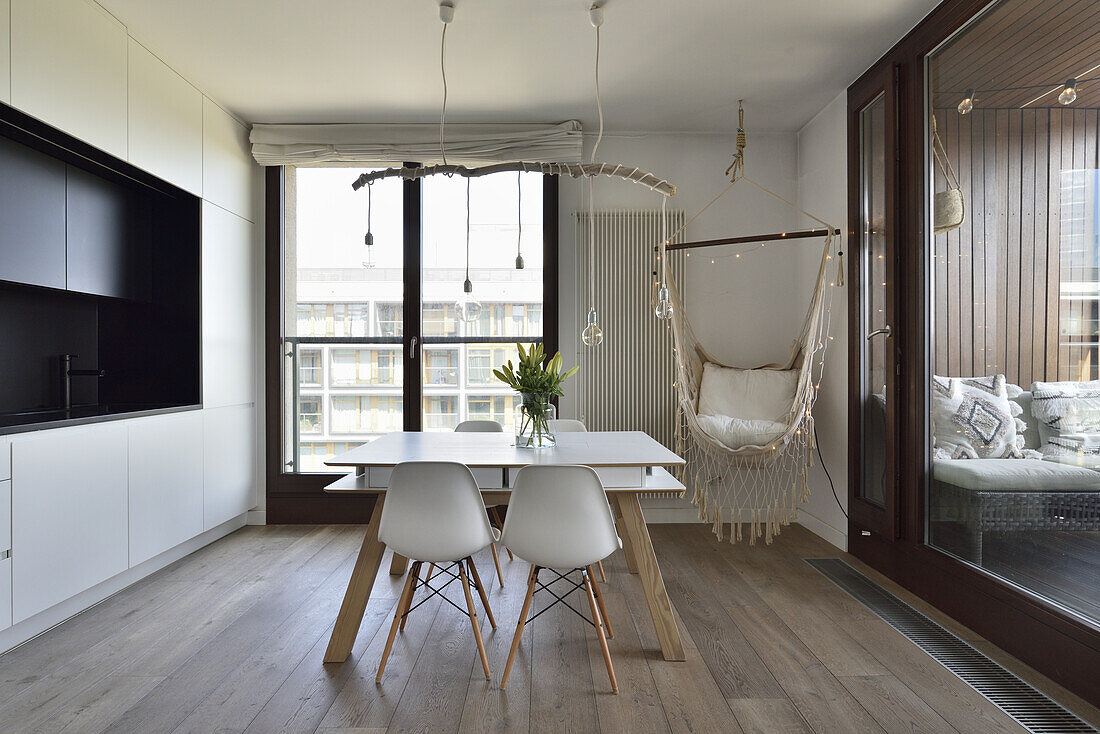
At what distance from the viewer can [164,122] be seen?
355cm

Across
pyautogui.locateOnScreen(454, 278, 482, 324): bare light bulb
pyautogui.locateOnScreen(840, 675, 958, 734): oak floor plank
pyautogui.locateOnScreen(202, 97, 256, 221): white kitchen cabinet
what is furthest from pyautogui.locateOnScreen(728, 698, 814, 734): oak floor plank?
pyautogui.locateOnScreen(202, 97, 256, 221): white kitchen cabinet

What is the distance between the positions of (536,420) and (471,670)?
1.04m

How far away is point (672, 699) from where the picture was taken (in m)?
2.14

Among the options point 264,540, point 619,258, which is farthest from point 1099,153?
point 264,540

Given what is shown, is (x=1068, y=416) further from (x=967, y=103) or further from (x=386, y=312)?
(x=386, y=312)

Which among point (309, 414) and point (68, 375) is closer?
point (68, 375)

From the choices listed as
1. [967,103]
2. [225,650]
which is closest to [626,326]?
[967,103]

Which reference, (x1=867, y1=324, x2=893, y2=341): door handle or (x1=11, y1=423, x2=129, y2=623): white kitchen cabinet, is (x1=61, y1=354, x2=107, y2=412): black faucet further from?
(x1=867, y1=324, x2=893, y2=341): door handle

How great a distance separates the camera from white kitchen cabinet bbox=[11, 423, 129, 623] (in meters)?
2.53

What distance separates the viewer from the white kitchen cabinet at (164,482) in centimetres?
324

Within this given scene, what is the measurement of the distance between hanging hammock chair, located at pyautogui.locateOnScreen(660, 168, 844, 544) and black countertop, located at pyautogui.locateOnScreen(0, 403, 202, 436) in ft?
8.98

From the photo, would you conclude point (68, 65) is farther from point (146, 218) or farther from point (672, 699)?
point (672, 699)

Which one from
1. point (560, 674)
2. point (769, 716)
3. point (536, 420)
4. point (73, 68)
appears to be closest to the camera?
point (769, 716)

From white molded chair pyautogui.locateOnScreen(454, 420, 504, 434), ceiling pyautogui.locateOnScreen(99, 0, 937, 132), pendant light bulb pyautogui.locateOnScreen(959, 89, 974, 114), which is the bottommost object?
white molded chair pyautogui.locateOnScreen(454, 420, 504, 434)
